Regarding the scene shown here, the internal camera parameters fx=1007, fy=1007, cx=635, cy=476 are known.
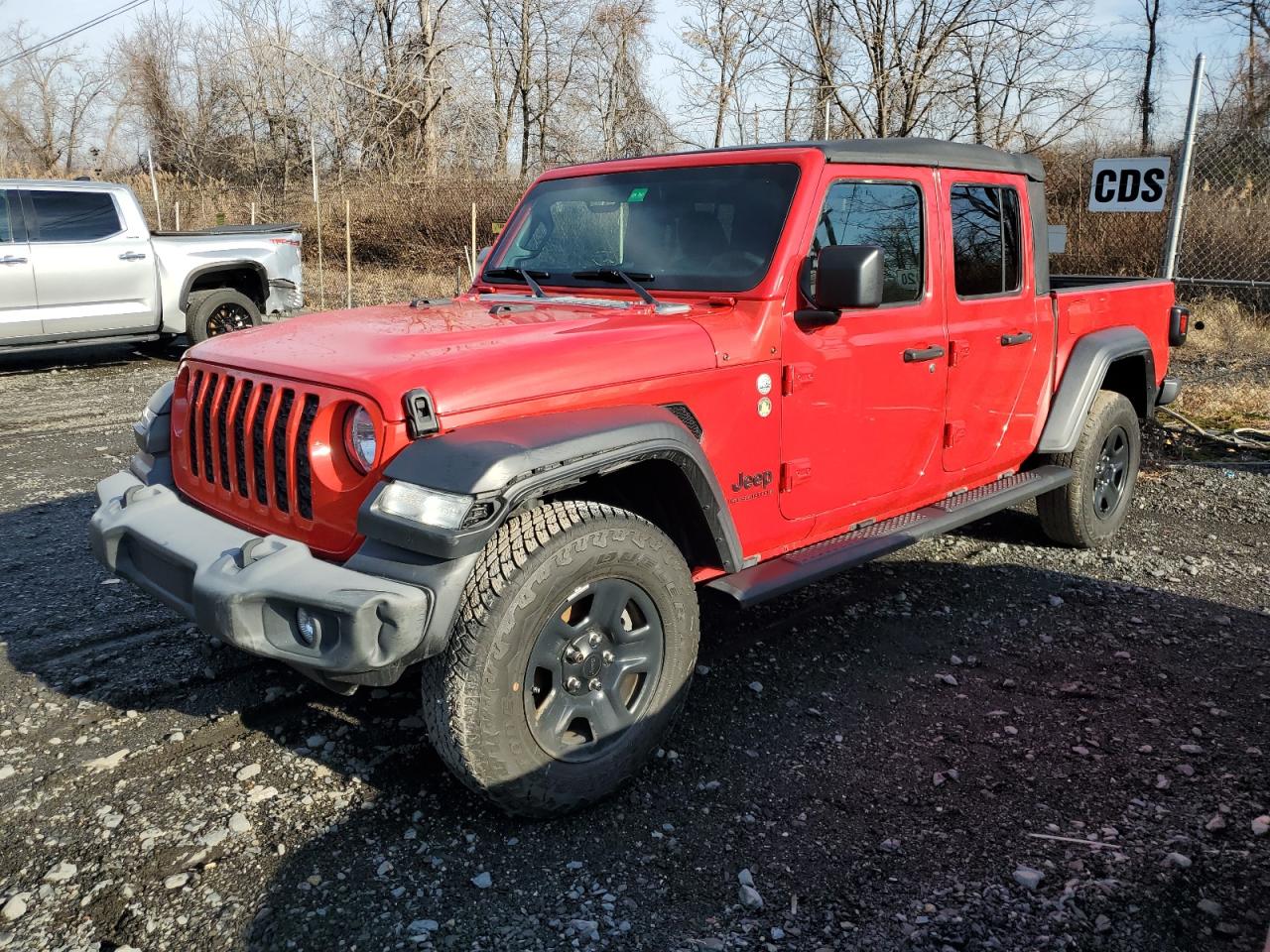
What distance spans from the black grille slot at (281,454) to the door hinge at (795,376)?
161 cm

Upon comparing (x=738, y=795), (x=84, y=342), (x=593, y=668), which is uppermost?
(x=84, y=342)

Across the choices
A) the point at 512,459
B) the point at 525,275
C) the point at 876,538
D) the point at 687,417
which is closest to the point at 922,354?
the point at 876,538

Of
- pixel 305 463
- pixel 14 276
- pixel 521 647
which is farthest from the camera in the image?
pixel 14 276

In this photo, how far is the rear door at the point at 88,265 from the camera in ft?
32.7

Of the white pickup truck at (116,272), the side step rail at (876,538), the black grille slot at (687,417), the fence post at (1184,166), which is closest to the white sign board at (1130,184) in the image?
the fence post at (1184,166)

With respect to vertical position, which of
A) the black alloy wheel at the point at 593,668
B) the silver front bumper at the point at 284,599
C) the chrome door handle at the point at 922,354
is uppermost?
the chrome door handle at the point at 922,354

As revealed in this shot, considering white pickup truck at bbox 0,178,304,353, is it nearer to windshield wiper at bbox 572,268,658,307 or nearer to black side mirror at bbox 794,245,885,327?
windshield wiper at bbox 572,268,658,307

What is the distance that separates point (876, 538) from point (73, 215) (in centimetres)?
963

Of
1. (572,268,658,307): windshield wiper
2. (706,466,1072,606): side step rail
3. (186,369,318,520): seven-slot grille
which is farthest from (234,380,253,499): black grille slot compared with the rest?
(706,466,1072,606): side step rail

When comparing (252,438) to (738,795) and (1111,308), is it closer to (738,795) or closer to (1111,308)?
(738,795)

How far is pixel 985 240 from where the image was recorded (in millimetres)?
4418

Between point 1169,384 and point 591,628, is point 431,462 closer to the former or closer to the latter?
point 591,628

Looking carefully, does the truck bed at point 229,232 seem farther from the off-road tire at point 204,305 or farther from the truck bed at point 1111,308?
the truck bed at point 1111,308

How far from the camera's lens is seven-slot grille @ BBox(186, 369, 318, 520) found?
2.88 metres
